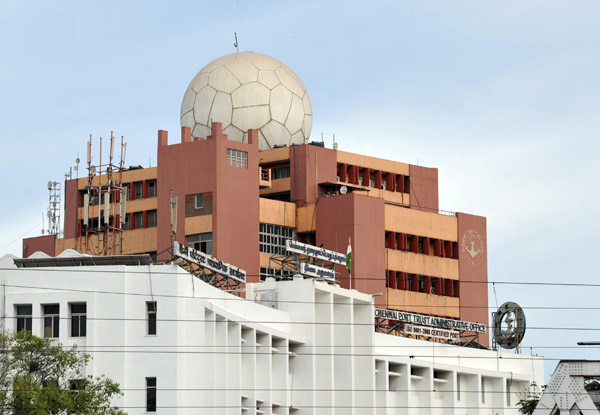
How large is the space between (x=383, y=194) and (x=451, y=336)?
14647 millimetres

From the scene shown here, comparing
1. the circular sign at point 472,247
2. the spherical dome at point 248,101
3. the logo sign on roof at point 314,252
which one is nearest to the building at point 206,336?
the logo sign on roof at point 314,252

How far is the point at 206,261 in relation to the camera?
3103 inches

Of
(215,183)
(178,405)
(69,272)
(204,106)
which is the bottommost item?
(178,405)

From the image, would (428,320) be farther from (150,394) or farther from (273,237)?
(150,394)

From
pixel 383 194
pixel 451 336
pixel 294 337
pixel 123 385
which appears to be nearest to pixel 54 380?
pixel 123 385

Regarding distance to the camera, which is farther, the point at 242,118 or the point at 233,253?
the point at 242,118

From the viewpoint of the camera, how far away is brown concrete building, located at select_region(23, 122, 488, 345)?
96500 mm

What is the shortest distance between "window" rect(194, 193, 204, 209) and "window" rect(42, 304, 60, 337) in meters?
26.8

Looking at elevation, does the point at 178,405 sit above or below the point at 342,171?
below

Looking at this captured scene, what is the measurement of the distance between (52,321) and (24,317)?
1.43 m

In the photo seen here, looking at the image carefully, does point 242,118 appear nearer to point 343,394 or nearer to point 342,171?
point 342,171

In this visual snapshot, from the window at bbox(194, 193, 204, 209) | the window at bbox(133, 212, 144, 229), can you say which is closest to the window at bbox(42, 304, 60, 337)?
the window at bbox(194, 193, 204, 209)

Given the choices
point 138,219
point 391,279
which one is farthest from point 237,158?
point 391,279

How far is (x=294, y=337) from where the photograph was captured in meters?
80.0
